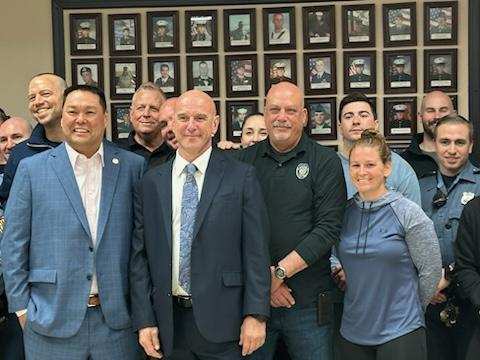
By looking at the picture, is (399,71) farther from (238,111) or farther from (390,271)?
(390,271)

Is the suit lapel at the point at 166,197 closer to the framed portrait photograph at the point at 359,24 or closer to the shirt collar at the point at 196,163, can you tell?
the shirt collar at the point at 196,163

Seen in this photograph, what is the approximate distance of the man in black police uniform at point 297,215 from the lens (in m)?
2.55

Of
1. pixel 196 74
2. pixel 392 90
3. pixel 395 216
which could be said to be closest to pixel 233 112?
pixel 196 74

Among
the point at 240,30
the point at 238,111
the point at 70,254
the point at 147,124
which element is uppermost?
the point at 240,30

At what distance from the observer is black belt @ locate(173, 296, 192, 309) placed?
229 centimetres

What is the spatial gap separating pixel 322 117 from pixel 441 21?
3.14 feet

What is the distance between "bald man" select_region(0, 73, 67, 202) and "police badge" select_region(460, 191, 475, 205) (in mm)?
1896

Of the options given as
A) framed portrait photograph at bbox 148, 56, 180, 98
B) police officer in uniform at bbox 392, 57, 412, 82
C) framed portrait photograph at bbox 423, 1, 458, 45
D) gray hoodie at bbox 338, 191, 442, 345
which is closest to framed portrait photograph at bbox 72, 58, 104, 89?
framed portrait photograph at bbox 148, 56, 180, 98

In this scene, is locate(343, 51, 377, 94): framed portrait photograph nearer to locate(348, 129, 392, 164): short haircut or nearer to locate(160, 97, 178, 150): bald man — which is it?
locate(160, 97, 178, 150): bald man

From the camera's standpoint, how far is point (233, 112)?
4.18 m

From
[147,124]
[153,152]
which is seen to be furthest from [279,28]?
[153,152]

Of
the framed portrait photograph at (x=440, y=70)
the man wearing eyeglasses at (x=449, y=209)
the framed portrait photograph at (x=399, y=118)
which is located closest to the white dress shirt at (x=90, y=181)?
the man wearing eyeglasses at (x=449, y=209)

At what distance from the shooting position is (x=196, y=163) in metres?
2.37

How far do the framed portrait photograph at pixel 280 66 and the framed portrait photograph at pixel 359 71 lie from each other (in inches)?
12.9
